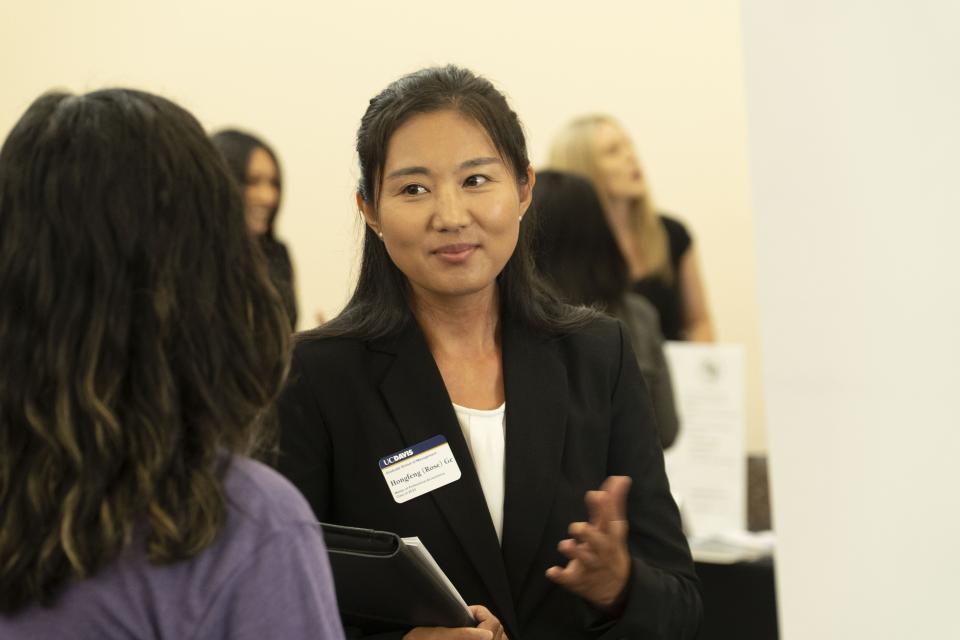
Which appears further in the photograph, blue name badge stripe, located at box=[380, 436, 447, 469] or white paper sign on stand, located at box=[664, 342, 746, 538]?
white paper sign on stand, located at box=[664, 342, 746, 538]

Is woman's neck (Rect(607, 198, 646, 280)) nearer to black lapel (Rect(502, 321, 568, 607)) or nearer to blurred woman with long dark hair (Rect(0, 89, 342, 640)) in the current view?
black lapel (Rect(502, 321, 568, 607))

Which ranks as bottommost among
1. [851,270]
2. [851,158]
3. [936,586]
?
[936,586]

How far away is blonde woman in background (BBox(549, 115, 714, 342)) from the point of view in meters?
4.70

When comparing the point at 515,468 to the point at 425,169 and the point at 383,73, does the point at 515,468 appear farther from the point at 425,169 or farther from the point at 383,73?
the point at 383,73

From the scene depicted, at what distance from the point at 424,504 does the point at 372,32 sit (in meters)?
4.69

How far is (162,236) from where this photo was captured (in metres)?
1.11

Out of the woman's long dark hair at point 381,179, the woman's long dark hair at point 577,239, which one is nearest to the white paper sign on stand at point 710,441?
the woman's long dark hair at point 577,239

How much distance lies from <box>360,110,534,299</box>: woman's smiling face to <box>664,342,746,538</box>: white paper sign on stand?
10.7 feet

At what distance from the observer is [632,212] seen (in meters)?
4.84

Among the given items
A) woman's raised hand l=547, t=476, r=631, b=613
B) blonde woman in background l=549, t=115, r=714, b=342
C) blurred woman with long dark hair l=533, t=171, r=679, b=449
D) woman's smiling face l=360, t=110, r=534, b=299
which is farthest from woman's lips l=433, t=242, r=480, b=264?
blonde woman in background l=549, t=115, r=714, b=342

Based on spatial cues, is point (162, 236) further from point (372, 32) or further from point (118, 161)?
point (372, 32)

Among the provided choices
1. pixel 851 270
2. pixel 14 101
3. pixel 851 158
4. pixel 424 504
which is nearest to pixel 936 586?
pixel 851 270

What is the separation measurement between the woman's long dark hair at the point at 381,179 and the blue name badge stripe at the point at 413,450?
0.20m

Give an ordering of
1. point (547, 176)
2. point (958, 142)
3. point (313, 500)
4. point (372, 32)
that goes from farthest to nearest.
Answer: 1. point (372, 32)
2. point (547, 176)
3. point (313, 500)
4. point (958, 142)
